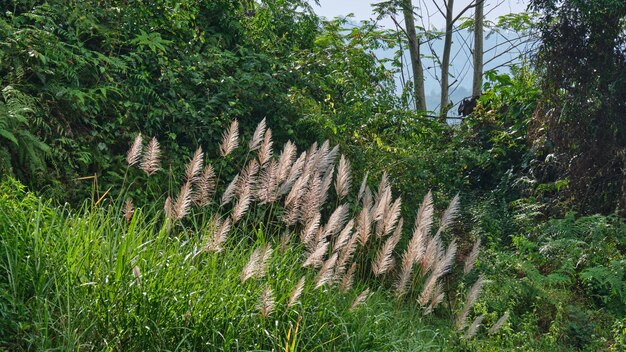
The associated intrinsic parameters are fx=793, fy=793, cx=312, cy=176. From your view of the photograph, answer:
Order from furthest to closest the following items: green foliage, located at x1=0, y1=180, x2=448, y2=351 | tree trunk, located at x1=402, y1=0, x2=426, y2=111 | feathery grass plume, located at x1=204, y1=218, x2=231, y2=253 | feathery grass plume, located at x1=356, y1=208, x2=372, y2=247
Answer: tree trunk, located at x1=402, y1=0, x2=426, y2=111
feathery grass plume, located at x1=356, y1=208, x2=372, y2=247
feathery grass plume, located at x1=204, y1=218, x2=231, y2=253
green foliage, located at x1=0, y1=180, x2=448, y2=351

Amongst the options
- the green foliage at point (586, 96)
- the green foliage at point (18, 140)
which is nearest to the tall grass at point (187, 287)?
the green foliage at point (18, 140)

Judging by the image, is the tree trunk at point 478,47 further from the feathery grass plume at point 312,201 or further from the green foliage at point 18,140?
the feathery grass plume at point 312,201

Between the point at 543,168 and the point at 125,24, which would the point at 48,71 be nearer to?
the point at 125,24

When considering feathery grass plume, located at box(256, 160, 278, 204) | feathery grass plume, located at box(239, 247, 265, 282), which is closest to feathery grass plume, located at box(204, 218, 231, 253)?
feathery grass plume, located at box(239, 247, 265, 282)

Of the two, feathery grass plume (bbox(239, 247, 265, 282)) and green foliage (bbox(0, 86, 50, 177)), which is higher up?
green foliage (bbox(0, 86, 50, 177))

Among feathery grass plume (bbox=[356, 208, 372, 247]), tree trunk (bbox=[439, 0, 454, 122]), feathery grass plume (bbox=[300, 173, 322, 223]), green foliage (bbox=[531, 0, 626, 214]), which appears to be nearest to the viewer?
feathery grass plume (bbox=[356, 208, 372, 247])

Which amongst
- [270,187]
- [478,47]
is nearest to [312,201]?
[270,187]

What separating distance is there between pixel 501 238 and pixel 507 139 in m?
2.15

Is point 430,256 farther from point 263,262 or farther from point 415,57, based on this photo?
point 415,57

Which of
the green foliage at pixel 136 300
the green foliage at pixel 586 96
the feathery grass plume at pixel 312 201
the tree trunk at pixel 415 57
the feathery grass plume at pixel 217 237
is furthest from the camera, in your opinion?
the tree trunk at pixel 415 57

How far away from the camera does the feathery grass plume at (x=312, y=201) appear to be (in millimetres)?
4746

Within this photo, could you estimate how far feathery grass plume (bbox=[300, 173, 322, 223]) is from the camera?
475 cm

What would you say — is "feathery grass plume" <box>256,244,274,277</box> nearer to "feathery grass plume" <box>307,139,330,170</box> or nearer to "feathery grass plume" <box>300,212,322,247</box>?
"feathery grass plume" <box>300,212,322,247</box>

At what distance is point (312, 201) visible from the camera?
4.76m
